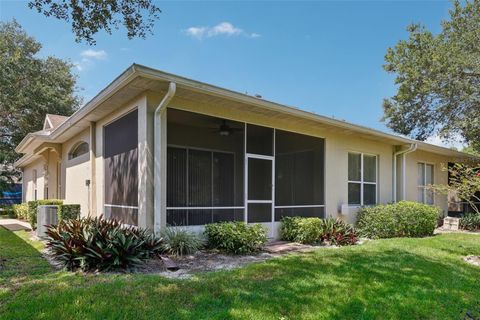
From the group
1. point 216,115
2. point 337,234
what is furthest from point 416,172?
point 216,115

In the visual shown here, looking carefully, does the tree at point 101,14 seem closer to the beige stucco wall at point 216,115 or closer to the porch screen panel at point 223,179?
the beige stucco wall at point 216,115

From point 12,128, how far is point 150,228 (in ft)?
72.5

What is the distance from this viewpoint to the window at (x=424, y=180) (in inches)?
559

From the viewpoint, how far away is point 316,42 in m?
14.6

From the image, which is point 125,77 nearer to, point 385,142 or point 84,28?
point 84,28

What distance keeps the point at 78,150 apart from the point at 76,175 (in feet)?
3.53

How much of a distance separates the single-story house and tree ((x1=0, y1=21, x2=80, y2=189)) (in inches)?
371

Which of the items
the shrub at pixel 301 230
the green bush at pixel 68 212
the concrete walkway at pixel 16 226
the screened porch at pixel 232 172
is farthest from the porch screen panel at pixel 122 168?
the concrete walkway at pixel 16 226

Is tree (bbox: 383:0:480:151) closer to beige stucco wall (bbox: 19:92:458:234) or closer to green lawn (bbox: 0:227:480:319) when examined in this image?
beige stucco wall (bbox: 19:92:458:234)

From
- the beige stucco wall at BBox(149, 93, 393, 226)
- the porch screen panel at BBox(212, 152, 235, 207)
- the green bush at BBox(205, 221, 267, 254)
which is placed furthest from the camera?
the beige stucco wall at BBox(149, 93, 393, 226)

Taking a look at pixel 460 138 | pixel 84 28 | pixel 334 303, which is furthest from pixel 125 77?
pixel 460 138

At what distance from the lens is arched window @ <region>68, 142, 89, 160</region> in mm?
11095

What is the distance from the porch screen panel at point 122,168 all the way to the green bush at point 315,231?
4023 millimetres

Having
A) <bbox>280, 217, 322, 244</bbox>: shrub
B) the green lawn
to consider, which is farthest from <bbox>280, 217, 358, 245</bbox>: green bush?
the green lawn
